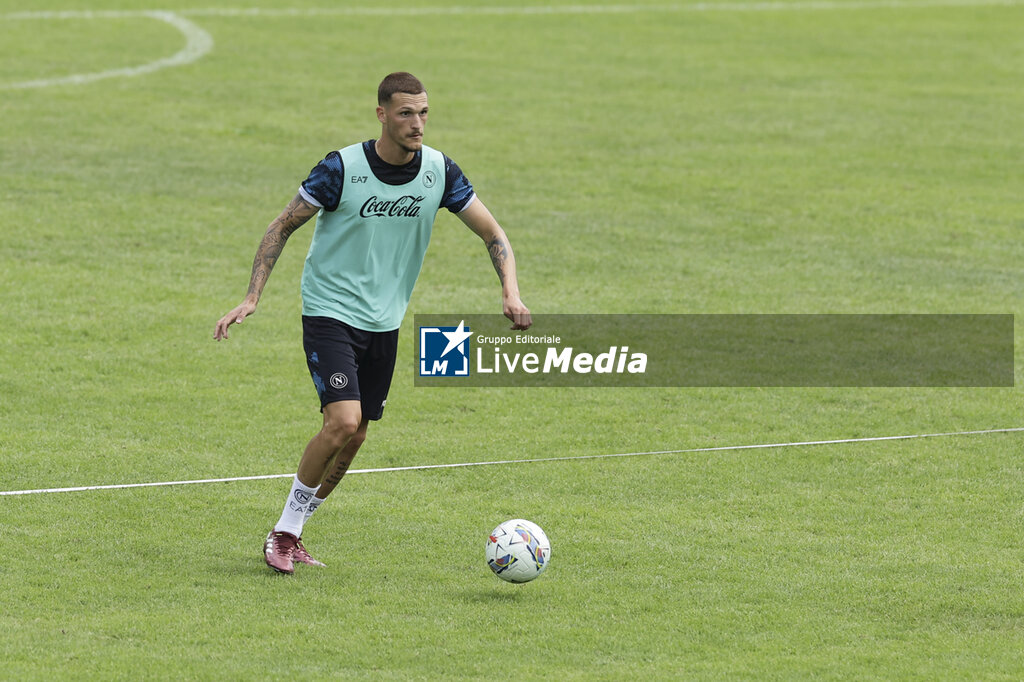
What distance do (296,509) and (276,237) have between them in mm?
1528

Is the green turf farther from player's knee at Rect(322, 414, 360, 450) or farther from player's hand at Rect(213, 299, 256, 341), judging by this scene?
player's hand at Rect(213, 299, 256, 341)

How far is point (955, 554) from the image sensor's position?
870cm

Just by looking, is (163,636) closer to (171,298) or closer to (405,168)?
(405,168)

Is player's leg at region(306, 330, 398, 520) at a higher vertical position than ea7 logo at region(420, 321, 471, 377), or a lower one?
higher

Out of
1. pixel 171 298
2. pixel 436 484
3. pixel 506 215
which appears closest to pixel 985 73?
pixel 506 215

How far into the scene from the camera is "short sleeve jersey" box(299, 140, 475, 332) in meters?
8.12

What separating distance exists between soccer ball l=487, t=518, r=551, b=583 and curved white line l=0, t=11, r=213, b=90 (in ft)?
59.6

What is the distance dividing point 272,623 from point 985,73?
2365 cm

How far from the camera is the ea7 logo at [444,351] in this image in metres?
12.9

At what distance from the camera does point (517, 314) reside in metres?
7.99

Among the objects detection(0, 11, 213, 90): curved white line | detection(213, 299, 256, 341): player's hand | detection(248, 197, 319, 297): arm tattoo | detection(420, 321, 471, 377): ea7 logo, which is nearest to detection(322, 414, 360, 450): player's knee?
detection(213, 299, 256, 341): player's hand

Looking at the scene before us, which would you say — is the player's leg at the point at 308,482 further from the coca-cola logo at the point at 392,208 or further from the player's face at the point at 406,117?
the player's face at the point at 406,117

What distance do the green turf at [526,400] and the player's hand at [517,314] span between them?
1426 millimetres

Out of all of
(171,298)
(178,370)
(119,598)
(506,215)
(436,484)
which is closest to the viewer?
(119,598)
